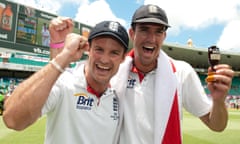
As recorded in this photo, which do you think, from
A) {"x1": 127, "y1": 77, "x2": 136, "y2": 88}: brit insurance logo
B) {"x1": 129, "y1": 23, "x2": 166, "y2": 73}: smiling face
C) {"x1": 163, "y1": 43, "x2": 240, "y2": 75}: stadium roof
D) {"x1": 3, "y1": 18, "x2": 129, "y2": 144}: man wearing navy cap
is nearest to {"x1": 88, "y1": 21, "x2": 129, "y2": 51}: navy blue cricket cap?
{"x1": 3, "y1": 18, "x2": 129, "y2": 144}: man wearing navy cap

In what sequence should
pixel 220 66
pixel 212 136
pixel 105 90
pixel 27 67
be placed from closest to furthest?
pixel 220 66
pixel 105 90
pixel 212 136
pixel 27 67

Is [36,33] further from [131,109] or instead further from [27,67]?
[131,109]

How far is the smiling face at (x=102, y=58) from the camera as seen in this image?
2.26 m

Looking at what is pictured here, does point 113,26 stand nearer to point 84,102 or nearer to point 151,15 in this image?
point 151,15

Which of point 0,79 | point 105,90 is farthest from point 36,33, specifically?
point 105,90

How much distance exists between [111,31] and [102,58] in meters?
0.22

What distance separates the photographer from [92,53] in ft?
7.52

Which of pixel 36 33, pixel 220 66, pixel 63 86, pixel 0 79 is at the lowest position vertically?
pixel 0 79

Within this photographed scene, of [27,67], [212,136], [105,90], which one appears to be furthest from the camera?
[27,67]

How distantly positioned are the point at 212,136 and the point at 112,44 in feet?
23.9

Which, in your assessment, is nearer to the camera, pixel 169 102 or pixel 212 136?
pixel 169 102

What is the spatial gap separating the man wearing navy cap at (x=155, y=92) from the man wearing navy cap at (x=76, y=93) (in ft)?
0.57

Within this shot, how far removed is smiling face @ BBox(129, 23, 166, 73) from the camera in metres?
2.53

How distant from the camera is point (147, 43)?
2535mm
